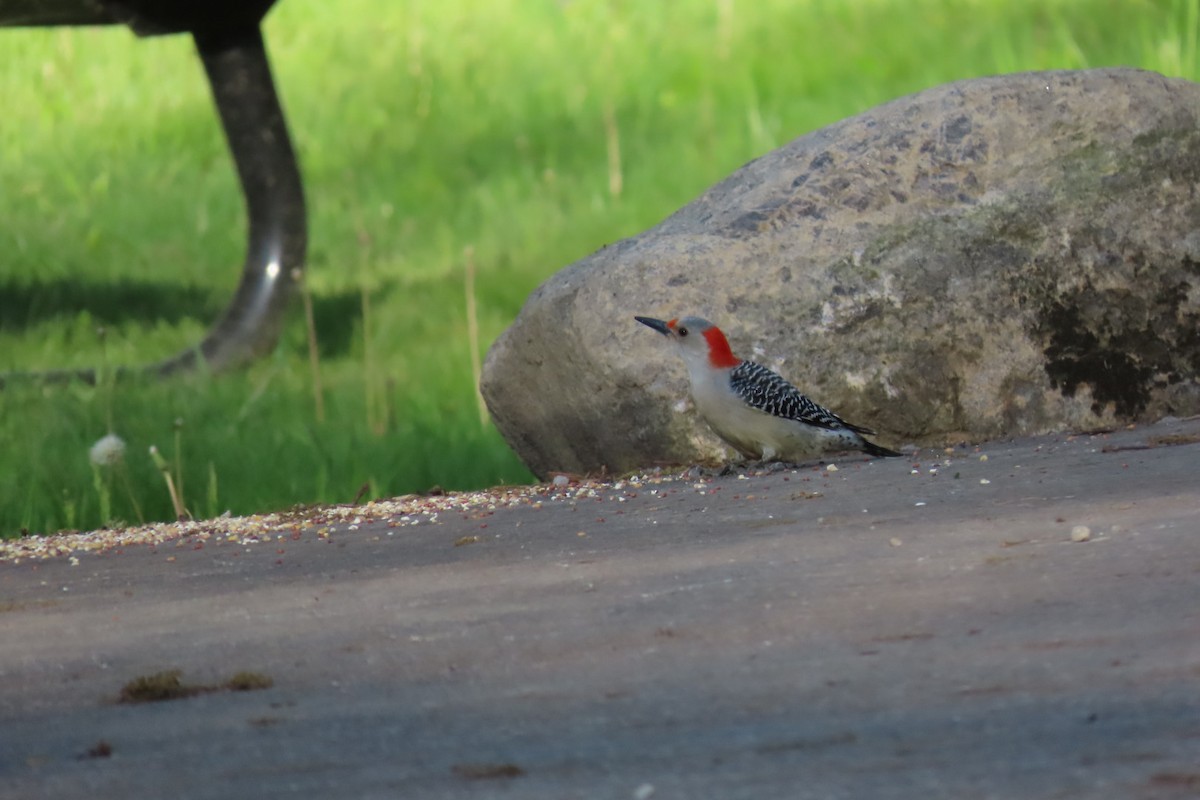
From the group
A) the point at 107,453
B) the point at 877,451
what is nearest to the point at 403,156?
the point at 107,453

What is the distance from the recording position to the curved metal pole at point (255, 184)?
10.9 m

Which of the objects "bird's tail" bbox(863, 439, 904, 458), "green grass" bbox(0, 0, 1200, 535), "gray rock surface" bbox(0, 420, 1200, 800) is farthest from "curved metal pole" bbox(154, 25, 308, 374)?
"gray rock surface" bbox(0, 420, 1200, 800)

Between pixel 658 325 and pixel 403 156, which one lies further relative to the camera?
pixel 403 156

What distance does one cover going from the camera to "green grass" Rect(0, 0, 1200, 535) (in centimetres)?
1020

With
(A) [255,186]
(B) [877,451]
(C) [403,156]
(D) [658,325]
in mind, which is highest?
(C) [403,156]

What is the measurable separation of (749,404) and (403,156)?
10.7 metres

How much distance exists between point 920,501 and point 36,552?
269cm

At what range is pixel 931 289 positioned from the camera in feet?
22.0

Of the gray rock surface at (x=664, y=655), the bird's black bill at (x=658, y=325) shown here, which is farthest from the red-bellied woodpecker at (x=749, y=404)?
the gray rock surface at (x=664, y=655)

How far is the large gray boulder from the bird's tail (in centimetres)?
18

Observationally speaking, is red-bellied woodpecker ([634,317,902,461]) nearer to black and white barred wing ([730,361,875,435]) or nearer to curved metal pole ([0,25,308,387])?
black and white barred wing ([730,361,875,435])

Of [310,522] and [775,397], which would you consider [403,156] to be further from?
[310,522]

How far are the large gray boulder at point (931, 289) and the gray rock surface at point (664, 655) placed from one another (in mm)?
1334

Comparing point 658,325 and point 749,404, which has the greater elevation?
point 658,325
